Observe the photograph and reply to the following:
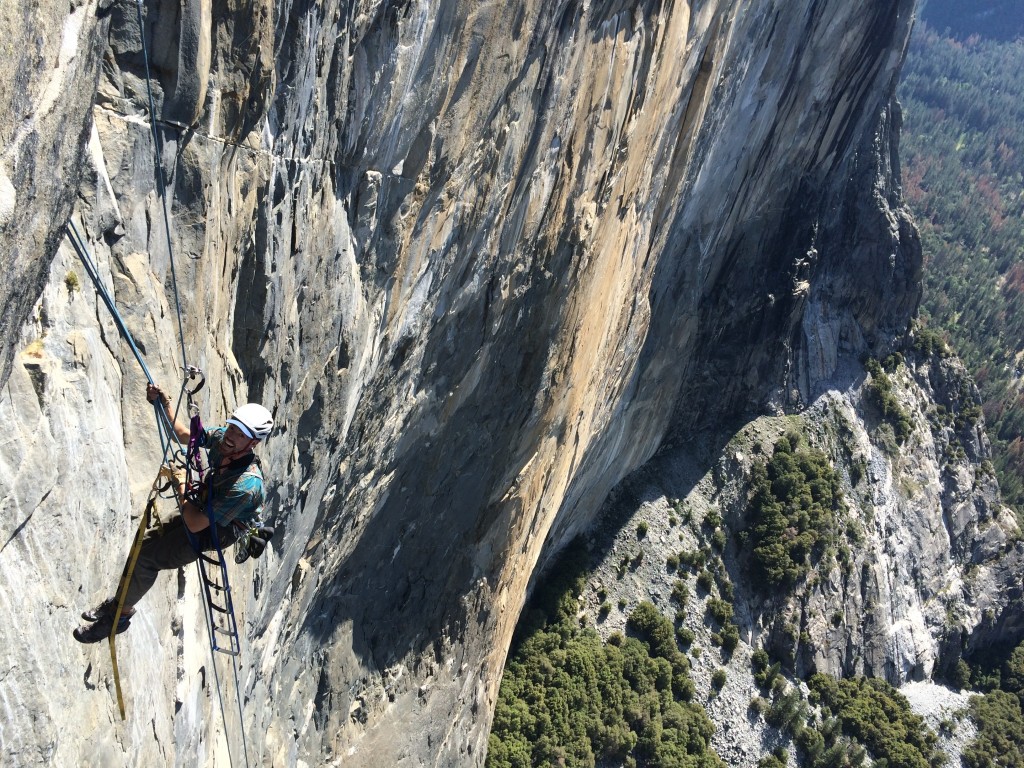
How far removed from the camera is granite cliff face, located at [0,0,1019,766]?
5520 millimetres

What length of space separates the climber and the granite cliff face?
0.31 meters

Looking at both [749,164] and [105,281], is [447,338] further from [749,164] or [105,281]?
[749,164]

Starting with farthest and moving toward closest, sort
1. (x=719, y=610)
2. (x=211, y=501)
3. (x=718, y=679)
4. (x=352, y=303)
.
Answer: (x=719, y=610)
(x=718, y=679)
(x=352, y=303)
(x=211, y=501)

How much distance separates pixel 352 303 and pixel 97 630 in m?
5.68

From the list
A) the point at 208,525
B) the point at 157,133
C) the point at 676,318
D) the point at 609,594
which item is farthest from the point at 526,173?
the point at 609,594

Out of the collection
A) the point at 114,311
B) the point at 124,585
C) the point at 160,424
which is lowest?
the point at 124,585

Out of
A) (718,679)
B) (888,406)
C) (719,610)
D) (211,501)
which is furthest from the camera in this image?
(888,406)

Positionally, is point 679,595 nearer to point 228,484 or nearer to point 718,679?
point 718,679

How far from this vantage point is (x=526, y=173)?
1423cm

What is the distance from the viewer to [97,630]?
6.04 m

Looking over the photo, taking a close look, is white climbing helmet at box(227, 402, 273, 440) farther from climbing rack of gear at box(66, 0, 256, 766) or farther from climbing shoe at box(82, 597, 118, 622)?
climbing shoe at box(82, 597, 118, 622)

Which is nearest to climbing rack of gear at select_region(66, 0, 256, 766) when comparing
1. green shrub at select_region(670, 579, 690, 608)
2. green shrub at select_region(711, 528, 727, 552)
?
green shrub at select_region(670, 579, 690, 608)

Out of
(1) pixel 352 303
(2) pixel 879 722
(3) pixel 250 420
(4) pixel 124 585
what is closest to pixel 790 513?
(2) pixel 879 722

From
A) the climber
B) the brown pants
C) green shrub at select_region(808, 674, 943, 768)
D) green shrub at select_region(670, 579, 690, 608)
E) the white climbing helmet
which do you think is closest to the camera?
the white climbing helmet
